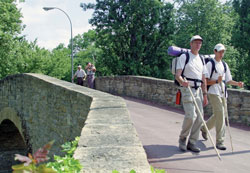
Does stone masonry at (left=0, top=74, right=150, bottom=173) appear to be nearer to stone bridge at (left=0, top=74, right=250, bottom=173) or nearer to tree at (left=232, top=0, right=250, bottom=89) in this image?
stone bridge at (left=0, top=74, right=250, bottom=173)

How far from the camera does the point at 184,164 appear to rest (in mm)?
4578

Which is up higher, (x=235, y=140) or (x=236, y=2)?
(x=236, y=2)

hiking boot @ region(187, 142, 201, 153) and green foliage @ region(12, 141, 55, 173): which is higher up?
green foliage @ region(12, 141, 55, 173)

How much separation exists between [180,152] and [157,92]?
7203mm

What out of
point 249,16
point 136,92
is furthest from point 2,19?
point 249,16

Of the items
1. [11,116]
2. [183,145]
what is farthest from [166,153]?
[11,116]

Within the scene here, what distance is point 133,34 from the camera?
2303cm

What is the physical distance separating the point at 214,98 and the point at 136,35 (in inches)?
683

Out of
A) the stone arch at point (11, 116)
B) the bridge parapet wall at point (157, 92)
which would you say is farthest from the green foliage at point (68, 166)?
the stone arch at point (11, 116)

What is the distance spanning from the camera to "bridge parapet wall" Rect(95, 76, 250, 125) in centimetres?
845

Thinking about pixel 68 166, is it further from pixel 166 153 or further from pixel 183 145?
pixel 183 145

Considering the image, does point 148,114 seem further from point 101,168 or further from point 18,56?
point 18,56

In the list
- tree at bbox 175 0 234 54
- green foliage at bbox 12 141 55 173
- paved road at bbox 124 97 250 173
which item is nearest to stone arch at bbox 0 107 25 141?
paved road at bbox 124 97 250 173

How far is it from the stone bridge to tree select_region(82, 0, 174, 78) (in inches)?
135
